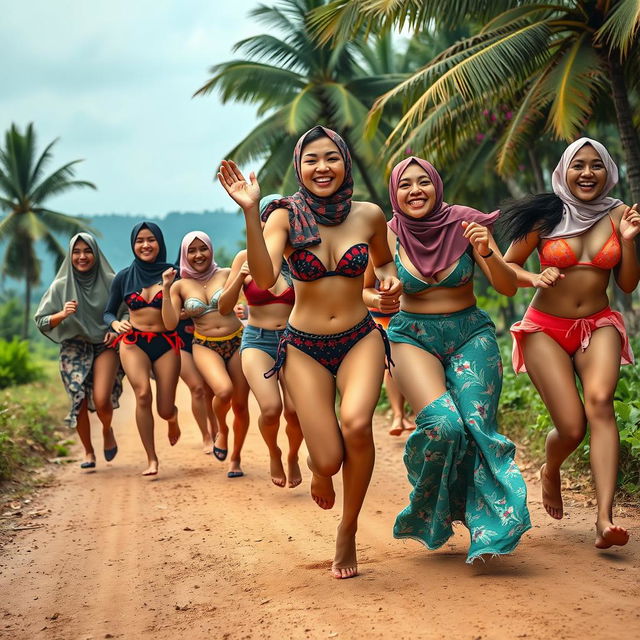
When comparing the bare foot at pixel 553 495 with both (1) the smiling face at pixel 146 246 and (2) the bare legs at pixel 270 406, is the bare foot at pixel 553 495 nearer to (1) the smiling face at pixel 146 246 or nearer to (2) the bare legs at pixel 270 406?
(2) the bare legs at pixel 270 406

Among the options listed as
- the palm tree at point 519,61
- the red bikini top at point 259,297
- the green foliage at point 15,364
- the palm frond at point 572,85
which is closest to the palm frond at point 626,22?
the palm tree at point 519,61

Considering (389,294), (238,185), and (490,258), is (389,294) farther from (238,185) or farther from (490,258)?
(238,185)

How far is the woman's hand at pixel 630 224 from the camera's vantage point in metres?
5.43

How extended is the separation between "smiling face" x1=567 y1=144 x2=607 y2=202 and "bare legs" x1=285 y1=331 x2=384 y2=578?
1726 mm

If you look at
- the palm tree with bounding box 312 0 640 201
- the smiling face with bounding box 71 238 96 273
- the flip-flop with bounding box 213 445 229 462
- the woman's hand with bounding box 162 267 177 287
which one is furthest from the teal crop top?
the palm tree with bounding box 312 0 640 201

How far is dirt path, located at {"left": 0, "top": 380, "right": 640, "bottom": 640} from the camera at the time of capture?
4.20 m

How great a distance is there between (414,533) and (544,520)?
161cm

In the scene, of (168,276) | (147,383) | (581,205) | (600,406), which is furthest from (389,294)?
(147,383)

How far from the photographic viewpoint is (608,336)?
5.52 m

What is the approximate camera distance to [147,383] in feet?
29.9

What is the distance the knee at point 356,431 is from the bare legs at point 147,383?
178 inches

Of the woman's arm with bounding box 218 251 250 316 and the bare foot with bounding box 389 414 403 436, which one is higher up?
the woman's arm with bounding box 218 251 250 316

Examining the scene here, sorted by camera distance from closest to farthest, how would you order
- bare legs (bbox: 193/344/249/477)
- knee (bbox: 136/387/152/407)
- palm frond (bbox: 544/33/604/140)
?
bare legs (bbox: 193/344/249/477) < knee (bbox: 136/387/152/407) < palm frond (bbox: 544/33/604/140)

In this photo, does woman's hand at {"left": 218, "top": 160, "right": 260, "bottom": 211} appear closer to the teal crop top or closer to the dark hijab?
the dark hijab
